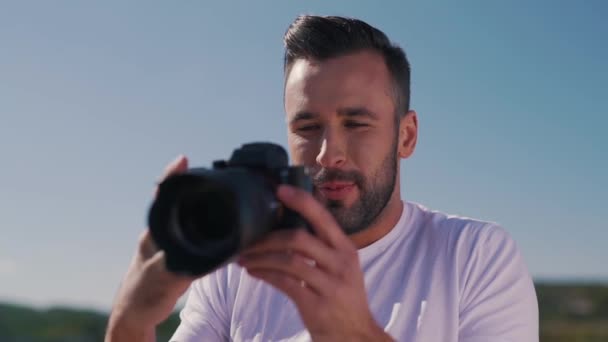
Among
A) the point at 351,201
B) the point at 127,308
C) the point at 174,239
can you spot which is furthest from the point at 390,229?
the point at 174,239

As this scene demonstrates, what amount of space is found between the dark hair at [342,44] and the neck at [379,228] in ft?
1.38

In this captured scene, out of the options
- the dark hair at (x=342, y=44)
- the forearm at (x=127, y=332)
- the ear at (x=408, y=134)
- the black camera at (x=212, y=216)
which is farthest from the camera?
the ear at (x=408, y=134)

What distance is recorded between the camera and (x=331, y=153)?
9.29 feet

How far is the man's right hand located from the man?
76 centimetres

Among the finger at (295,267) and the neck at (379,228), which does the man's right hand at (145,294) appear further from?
the neck at (379,228)

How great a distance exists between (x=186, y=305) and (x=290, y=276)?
150 cm

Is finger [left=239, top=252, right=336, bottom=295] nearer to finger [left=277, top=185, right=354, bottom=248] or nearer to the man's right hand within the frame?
finger [left=277, top=185, right=354, bottom=248]

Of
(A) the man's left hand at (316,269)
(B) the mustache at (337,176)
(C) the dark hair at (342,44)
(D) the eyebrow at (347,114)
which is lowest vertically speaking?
(A) the man's left hand at (316,269)

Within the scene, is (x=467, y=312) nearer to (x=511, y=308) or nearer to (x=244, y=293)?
(x=511, y=308)

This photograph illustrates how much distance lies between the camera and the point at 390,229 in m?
3.12

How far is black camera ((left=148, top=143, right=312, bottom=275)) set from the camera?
5.57 ft

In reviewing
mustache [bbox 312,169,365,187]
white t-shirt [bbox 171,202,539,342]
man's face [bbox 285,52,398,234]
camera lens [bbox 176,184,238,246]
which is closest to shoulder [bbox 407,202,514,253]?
white t-shirt [bbox 171,202,539,342]

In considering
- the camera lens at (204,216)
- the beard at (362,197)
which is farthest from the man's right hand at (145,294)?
the beard at (362,197)

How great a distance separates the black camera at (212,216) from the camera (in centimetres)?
170
